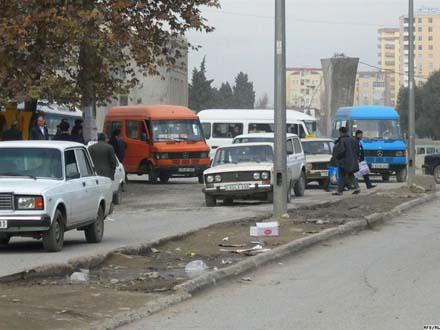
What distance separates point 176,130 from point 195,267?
1001 inches

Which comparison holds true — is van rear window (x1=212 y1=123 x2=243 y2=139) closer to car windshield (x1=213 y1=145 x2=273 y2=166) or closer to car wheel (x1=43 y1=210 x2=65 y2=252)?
car windshield (x1=213 y1=145 x2=273 y2=166)

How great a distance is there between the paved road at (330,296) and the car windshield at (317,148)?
1886 cm

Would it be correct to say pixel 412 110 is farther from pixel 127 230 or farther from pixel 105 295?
pixel 105 295

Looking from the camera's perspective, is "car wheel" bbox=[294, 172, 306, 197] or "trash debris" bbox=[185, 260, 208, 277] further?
"car wheel" bbox=[294, 172, 306, 197]

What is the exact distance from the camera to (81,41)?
27.0 m

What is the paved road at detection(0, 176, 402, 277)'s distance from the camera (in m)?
13.6

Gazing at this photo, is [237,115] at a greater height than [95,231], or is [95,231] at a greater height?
[237,115]

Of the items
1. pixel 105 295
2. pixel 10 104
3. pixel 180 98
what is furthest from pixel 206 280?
pixel 180 98

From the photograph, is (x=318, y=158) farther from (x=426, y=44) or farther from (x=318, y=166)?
(x=426, y=44)

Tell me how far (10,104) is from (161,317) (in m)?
21.5

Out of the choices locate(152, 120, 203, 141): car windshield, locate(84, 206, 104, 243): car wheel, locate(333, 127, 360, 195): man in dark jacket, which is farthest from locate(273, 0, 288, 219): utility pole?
locate(152, 120, 203, 141): car windshield

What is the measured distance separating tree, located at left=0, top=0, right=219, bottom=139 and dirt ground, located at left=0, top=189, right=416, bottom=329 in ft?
34.9

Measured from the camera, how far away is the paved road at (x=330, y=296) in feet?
28.8

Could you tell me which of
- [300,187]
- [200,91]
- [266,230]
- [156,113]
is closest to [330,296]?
[266,230]
